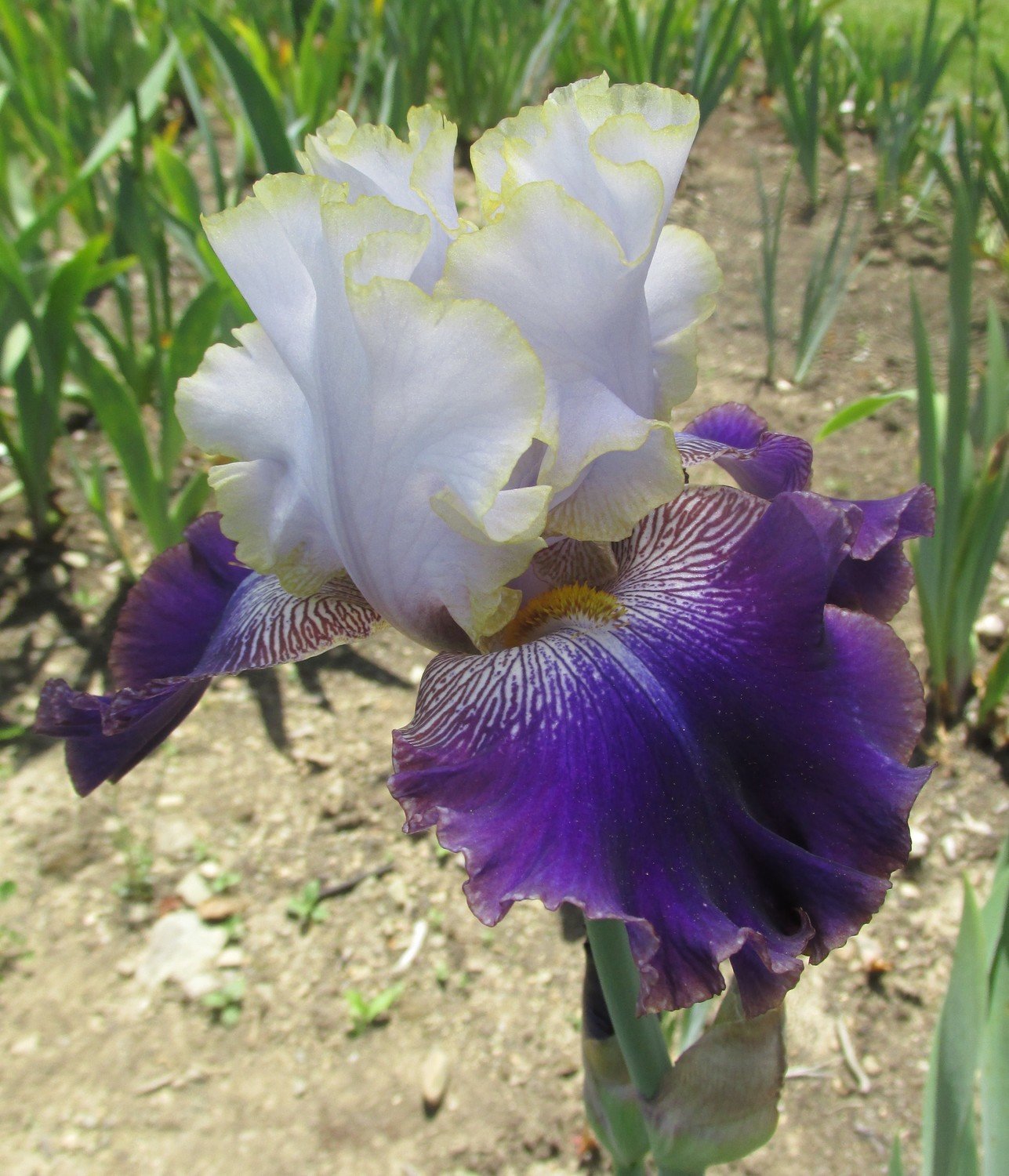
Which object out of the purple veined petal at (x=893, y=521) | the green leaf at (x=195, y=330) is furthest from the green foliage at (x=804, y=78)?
the purple veined petal at (x=893, y=521)

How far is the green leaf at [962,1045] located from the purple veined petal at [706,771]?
34 centimetres

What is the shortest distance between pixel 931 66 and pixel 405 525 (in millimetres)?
3480

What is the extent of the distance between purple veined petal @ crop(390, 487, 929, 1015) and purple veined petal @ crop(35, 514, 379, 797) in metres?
0.17

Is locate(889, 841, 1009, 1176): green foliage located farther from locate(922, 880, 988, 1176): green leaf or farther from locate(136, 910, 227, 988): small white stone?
locate(136, 910, 227, 988): small white stone

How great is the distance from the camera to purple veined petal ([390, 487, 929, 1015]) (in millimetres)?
595

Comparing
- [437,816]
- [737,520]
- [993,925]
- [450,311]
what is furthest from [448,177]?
[993,925]

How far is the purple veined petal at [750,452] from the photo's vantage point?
0.90 m

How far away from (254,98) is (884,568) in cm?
151

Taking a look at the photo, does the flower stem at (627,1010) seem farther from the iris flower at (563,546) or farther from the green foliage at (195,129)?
the green foliage at (195,129)

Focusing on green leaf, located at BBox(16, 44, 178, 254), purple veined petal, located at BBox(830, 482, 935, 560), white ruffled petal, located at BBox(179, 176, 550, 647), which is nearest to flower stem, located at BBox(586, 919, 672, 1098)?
white ruffled petal, located at BBox(179, 176, 550, 647)

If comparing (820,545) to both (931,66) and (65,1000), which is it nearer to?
(65,1000)

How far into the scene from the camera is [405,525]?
712 millimetres

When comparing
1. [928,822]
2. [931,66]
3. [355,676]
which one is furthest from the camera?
[931,66]

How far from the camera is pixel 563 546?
812 millimetres
